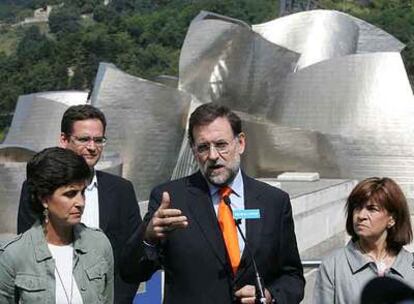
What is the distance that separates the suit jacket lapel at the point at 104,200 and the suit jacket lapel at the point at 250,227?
680mm

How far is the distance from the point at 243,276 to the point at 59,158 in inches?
27.2

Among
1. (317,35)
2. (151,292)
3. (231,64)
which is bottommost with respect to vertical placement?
(151,292)

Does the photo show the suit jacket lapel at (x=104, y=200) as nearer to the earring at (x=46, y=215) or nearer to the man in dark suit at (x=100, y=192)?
the man in dark suit at (x=100, y=192)

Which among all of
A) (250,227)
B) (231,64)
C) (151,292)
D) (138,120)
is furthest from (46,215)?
(231,64)

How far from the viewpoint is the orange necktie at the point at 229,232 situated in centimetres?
274

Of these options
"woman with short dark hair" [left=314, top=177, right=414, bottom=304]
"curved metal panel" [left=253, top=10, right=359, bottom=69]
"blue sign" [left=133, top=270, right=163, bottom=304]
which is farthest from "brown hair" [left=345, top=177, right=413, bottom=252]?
"curved metal panel" [left=253, top=10, right=359, bottom=69]

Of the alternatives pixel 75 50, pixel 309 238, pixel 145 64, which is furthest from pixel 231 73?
pixel 75 50

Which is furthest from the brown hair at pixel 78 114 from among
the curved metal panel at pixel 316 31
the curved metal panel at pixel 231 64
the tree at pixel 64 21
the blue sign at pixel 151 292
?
the tree at pixel 64 21

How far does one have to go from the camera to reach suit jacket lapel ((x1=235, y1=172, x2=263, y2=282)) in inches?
108

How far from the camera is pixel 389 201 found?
2.92 m

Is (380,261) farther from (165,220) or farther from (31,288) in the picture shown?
(31,288)

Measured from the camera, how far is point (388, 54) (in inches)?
484

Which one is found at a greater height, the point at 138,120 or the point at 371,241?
the point at 138,120

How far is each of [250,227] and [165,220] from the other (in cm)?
37
